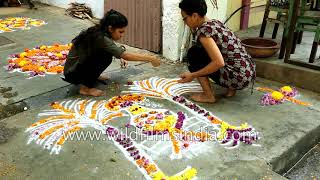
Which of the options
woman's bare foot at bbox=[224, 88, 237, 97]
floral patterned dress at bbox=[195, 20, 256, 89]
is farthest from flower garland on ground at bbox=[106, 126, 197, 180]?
woman's bare foot at bbox=[224, 88, 237, 97]

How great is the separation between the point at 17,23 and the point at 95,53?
3830 mm

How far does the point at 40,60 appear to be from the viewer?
4.71m

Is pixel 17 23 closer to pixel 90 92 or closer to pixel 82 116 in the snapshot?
pixel 90 92

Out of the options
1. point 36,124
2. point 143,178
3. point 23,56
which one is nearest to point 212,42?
point 143,178

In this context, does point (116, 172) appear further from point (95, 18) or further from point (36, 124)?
point (95, 18)

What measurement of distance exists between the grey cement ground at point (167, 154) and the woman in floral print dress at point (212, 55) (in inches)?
9.8

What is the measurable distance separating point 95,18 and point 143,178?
5248 millimetres

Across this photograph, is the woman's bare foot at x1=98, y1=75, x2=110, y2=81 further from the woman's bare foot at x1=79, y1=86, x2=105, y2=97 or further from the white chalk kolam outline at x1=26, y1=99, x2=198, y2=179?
the white chalk kolam outline at x1=26, y1=99, x2=198, y2=179

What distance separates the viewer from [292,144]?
281 centimetres

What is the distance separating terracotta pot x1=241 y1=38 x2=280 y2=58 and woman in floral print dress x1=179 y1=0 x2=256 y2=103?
81 cm

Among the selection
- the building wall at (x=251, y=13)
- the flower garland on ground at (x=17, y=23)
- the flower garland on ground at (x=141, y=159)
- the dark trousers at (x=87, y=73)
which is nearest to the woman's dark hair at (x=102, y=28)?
the dark trousers at (x=87, y=73)

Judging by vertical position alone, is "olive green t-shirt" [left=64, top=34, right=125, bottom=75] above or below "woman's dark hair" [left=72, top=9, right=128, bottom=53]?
below

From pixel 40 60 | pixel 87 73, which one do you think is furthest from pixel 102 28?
pixel 40 60

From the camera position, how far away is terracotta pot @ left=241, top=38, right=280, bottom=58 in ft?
13.8
